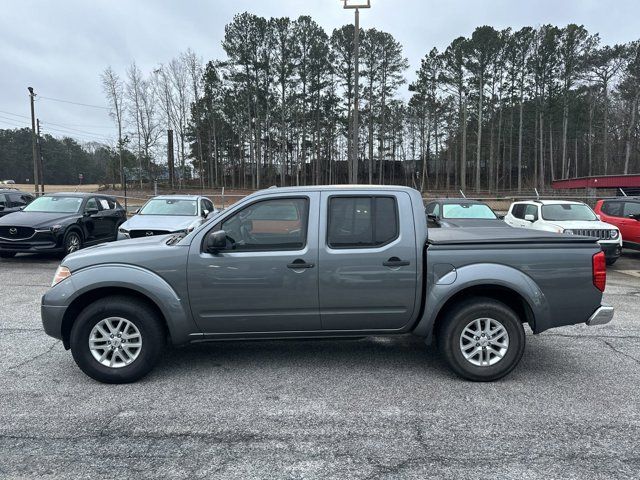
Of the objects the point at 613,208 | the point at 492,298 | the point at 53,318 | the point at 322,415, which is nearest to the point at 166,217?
the point at 53,318

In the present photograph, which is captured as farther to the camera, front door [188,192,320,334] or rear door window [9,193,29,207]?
rear door window [9,193,29,207]

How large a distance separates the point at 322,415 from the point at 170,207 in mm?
9593

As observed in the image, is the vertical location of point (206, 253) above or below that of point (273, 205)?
below

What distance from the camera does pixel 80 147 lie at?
10238 centimetres

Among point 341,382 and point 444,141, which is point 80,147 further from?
point 341,382

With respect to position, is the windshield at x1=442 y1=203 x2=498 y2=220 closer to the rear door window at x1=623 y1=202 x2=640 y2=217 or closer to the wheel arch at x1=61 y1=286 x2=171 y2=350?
the rear door window at x1=623 y1=202 x2=640 y2=217

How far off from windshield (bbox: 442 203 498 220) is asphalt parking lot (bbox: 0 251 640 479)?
7.10 metres

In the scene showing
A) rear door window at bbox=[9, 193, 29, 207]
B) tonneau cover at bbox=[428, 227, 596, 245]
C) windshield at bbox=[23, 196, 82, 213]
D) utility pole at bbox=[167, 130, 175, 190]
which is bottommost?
tonneau cover at bbox=[428, 227, 596, 245]

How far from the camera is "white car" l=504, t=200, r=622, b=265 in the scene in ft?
35.6

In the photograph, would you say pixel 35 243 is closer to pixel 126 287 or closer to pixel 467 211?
pixel 126 287

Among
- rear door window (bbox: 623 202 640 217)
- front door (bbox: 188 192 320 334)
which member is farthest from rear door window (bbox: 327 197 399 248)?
rear door window (bbox: 623 202 640 217)

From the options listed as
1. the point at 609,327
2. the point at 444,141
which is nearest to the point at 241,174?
the point at 444,141

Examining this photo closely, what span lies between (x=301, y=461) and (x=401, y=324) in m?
1.70

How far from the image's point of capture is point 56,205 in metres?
11.7
